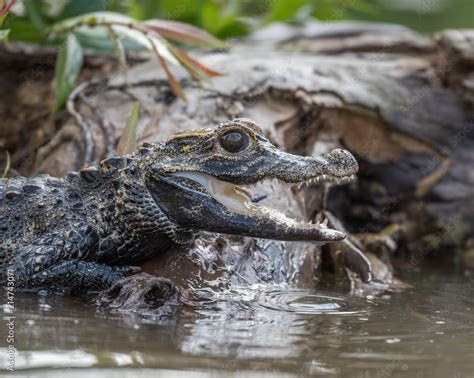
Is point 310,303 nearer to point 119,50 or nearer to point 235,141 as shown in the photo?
point 235,141

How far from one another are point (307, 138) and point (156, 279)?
2.42 m

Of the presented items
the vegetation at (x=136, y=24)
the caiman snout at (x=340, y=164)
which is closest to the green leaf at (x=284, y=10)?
the vegetation at (x=136, y=24)

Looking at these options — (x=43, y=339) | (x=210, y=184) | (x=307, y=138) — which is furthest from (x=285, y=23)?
(x=43, y=339)

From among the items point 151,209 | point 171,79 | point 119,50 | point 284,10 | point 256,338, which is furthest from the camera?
point 284,10

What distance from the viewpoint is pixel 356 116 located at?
19.3ft

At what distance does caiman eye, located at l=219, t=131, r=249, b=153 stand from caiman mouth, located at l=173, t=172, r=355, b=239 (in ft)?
0.60

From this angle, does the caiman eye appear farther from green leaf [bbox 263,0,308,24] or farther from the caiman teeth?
green leaf [bbox 263,0,308,24]

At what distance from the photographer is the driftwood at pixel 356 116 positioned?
536 cm

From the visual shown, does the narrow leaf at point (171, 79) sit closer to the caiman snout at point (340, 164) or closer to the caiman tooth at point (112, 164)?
the caiman tooth at point (112, 164)

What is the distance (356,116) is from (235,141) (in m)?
2.30

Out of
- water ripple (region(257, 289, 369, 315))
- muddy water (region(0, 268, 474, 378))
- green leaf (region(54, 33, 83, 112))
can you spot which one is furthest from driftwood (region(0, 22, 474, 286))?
muddy water (region(0, 268, 474, 378))

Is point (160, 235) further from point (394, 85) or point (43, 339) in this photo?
point (394, 85)

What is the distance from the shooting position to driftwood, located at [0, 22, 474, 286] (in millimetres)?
5359

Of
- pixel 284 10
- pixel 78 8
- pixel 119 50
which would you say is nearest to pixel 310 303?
pixel 119 50
